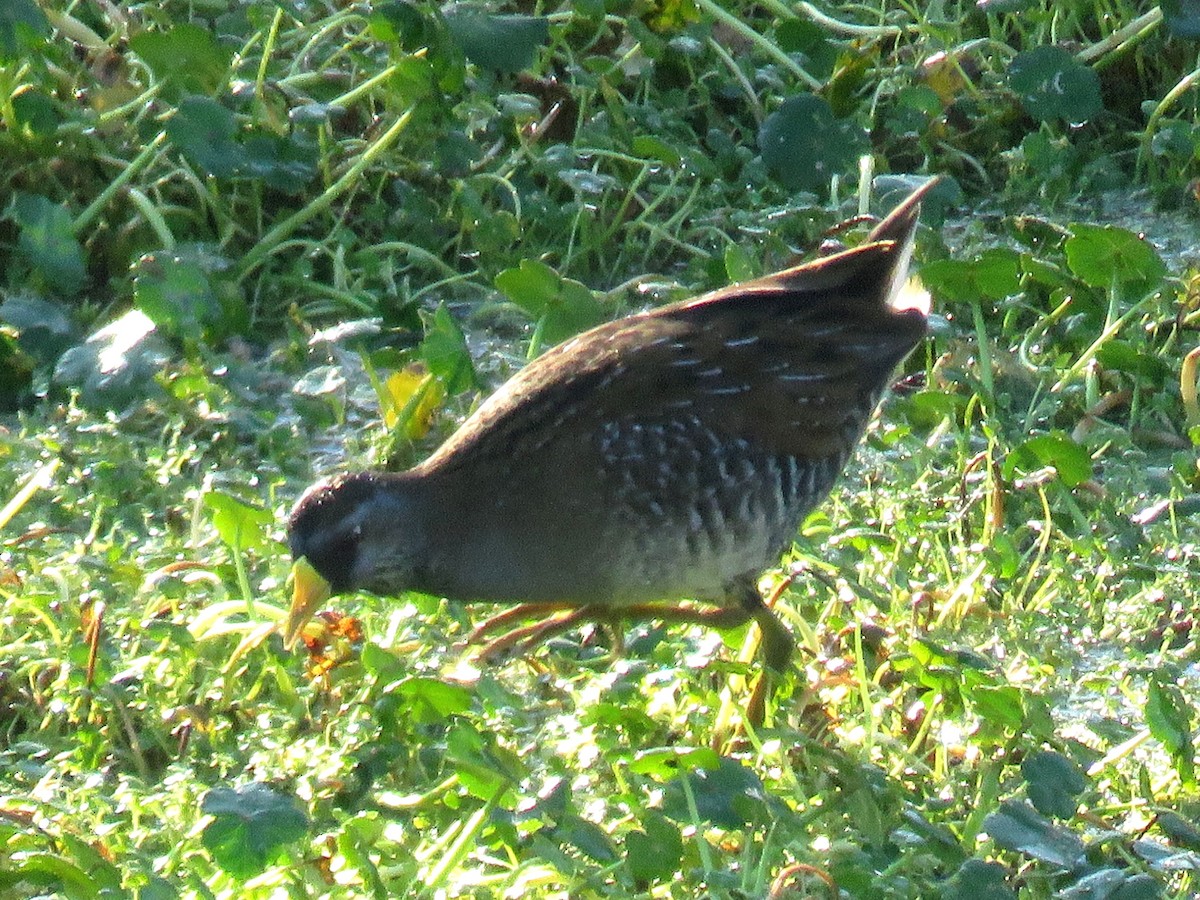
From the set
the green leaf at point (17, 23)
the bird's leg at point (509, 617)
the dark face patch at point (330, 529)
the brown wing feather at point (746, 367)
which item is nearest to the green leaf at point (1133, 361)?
the brown wing feather at point (746, 367)

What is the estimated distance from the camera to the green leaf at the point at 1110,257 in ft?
16.7

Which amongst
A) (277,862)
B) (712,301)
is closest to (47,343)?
(712,301)

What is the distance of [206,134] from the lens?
17.7 ft

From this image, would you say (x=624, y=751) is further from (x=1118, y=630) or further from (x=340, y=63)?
(x=340, y=63)

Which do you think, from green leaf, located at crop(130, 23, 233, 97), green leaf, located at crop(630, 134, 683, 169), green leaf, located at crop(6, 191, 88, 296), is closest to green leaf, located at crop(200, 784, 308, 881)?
green leaf, located at crop(6, 191, 88, 296)

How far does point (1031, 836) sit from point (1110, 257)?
2.33m

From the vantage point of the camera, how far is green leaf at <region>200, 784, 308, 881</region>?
3.13m

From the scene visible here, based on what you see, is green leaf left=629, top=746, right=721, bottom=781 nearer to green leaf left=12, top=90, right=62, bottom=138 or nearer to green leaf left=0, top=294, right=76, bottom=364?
green leaf left=0, top=294, right=76, bottom=364

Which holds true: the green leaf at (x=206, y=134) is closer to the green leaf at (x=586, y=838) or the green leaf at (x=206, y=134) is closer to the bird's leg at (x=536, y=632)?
the bird's leg at (x=536, y=632)

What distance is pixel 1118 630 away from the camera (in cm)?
432

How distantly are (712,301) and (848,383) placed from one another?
13.5 inches

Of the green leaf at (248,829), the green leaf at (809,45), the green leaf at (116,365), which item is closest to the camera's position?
the green leaf at (248,829)

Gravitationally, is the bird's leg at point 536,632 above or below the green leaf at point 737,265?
below

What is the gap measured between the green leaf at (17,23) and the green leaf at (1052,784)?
3187 mm
